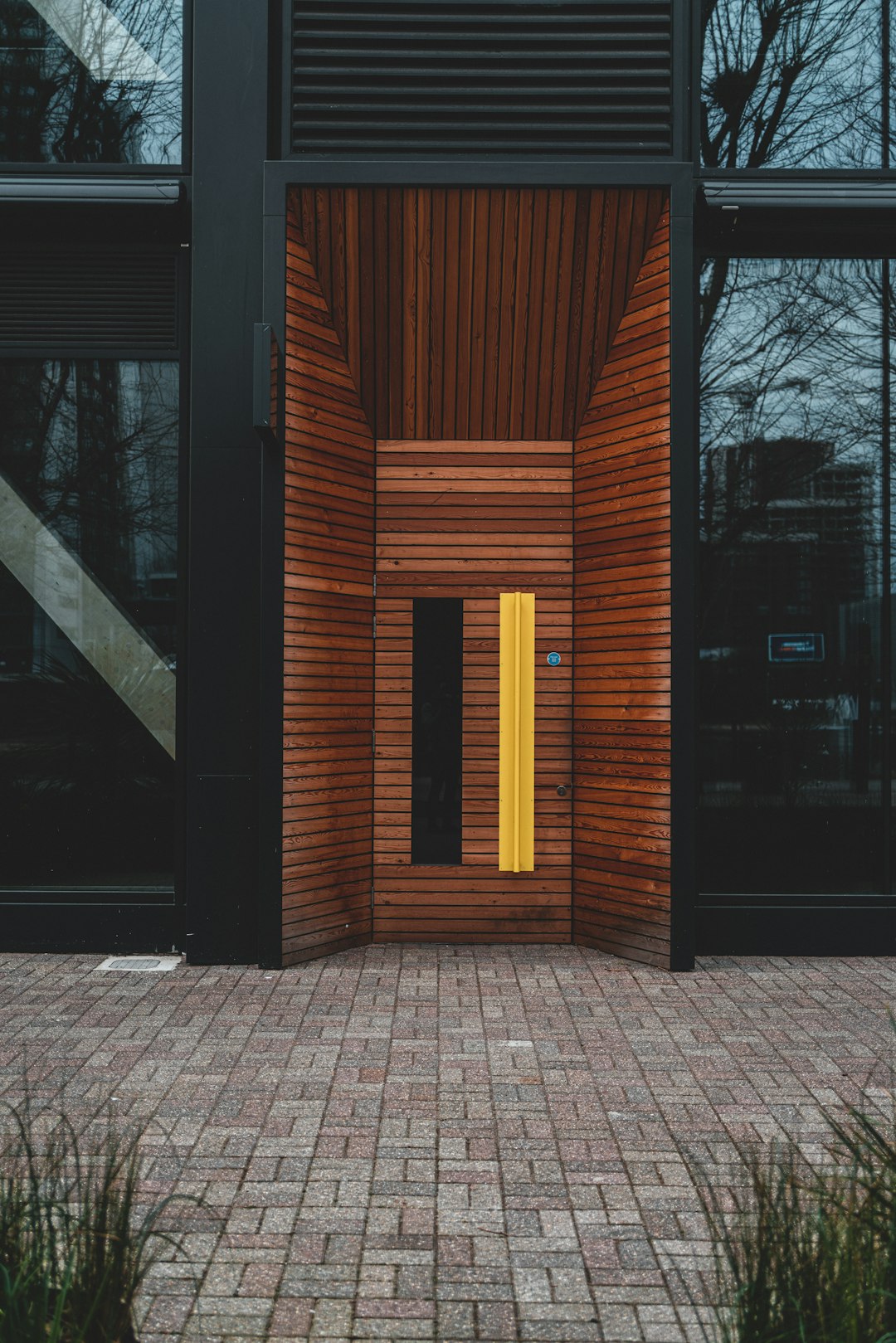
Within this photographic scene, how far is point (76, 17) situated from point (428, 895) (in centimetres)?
674

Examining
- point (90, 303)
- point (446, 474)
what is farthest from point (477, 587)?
point (90, 303)

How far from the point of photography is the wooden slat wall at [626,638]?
24.1 ft

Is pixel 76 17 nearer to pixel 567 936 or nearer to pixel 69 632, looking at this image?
pixel 69 632

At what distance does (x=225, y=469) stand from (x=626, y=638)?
2.98 meters

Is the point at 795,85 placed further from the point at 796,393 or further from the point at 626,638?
the point at 626,638

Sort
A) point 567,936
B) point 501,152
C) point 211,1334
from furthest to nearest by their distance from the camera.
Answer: point 567,936, point 501,152, point 211,1334

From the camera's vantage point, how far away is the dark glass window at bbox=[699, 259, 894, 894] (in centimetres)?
777

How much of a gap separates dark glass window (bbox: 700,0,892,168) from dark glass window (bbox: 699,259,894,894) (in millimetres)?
795

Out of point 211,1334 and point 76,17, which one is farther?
point 76,17

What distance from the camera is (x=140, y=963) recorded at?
728 centimetres

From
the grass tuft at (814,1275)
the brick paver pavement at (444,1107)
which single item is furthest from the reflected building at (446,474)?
the grass tuft at (814,1275)

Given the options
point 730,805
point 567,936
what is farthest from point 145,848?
point 730,805

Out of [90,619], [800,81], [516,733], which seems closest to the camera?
[90,619]

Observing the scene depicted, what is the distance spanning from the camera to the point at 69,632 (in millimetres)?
7742
